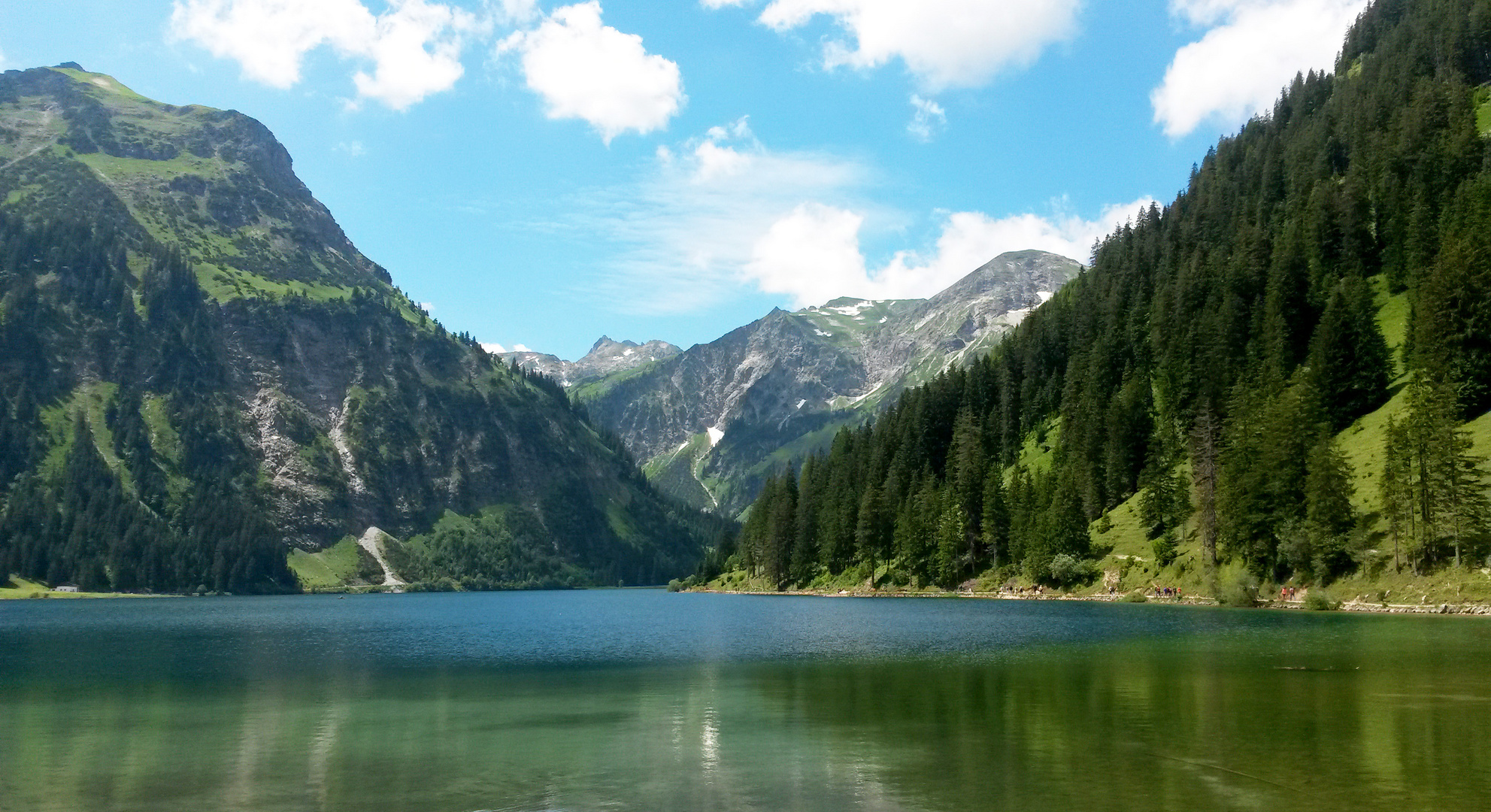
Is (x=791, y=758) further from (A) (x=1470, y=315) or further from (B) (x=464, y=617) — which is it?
(B) (x=464, y=617)

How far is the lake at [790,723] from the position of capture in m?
25.2

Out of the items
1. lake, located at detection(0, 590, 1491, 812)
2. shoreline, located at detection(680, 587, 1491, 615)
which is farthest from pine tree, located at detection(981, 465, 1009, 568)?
lake, located at detection(0, 590, 1491, 812)

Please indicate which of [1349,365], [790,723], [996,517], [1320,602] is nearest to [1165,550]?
[1320,602]

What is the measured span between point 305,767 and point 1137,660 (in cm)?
4173

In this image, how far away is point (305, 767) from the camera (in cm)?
2988

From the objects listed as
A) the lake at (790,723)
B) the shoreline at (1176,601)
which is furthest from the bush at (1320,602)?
the lake at (790,723)

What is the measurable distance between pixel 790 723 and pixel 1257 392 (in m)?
101

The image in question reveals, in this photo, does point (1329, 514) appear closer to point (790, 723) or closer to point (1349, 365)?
point (1349, 365)

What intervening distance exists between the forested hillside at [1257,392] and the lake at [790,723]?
22500mm

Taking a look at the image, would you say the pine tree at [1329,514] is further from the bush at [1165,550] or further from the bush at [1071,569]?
the bush at [1071,569]

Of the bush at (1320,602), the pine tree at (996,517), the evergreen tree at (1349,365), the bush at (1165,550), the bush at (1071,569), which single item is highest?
the evergreen tree at (1349,365)

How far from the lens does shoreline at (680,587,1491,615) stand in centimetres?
7844

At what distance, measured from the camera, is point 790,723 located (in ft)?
121

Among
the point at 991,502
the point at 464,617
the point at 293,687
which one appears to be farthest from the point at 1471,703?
the point at 464,617
